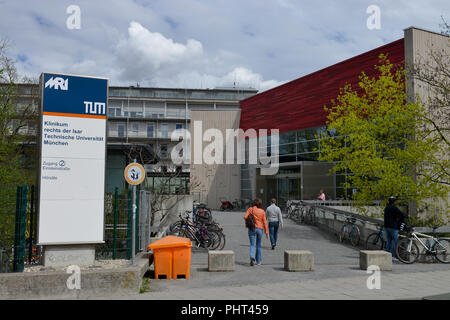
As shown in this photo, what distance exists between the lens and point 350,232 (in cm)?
1534

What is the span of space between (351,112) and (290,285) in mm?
9827

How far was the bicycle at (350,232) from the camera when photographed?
14984mm

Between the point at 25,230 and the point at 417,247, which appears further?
the point at 417,247

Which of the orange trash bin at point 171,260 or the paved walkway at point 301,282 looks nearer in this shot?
the paved walkway at point 301,282

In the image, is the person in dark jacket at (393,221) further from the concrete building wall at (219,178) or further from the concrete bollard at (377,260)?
the concrete building wall at (219,178)

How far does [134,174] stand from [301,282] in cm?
413

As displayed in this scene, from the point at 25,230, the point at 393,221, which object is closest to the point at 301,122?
the point at 393,221

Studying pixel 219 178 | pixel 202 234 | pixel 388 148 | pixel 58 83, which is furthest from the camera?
pixel 219 178

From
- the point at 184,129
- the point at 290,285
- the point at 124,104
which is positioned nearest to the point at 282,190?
the point at 290,285

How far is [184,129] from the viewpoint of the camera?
6575 cm

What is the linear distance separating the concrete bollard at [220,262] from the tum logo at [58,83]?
4976mm

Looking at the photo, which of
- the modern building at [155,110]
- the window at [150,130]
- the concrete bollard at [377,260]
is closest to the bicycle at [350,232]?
the concrete bollard at [377,260]

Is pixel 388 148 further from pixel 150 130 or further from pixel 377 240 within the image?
pixel 150 130
